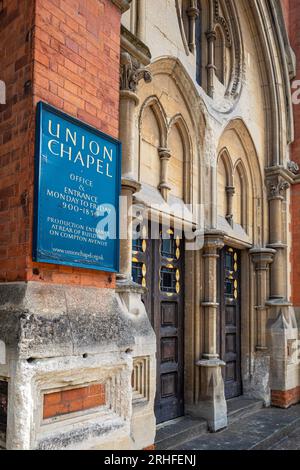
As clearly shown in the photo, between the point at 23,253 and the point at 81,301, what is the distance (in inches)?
22.5

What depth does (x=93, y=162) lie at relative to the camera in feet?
12.3

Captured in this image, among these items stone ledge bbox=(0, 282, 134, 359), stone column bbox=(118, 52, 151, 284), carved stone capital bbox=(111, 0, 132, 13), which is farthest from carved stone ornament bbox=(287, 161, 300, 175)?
stone ledge bbox=(0, 282, 134, 359)

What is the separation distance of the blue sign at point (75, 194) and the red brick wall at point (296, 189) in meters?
6.28

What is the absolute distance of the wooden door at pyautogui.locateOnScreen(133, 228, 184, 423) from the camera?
19.6ft

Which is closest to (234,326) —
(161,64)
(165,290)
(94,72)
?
(165,290)

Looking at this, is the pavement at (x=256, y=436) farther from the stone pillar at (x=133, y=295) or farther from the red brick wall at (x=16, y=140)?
the red brick wall at (x=16, y=140)

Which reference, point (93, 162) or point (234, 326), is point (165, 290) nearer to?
point (234, 326)

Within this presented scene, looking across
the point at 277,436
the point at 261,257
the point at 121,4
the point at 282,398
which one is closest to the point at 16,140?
the point at 121,4

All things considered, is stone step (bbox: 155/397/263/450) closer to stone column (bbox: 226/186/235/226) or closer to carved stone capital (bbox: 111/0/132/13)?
stone column (bbox: 226/186/235/226)

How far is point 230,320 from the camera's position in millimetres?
8008

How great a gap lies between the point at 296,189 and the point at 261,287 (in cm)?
229

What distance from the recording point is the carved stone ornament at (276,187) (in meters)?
8.71

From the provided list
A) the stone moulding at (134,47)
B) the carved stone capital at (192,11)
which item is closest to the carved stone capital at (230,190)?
the carved stone capital at (192,11)

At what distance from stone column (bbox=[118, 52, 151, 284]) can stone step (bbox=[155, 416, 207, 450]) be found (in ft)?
6.69
